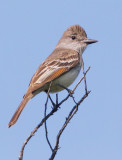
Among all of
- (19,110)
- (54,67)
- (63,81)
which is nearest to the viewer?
(19,110)

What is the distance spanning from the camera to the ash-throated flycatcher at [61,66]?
583 centimetres

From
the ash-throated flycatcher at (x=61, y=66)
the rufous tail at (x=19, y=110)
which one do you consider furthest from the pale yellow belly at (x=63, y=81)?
the rufous tail at (x=19, y=110)

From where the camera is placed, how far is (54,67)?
6590 mm

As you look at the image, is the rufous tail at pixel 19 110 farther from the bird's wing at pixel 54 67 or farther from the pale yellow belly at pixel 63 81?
the pale yellow belly at pixel 63 81

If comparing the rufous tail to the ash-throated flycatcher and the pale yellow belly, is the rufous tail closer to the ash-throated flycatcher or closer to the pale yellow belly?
the ash-throated flycatcher

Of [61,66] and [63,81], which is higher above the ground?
[61,66]

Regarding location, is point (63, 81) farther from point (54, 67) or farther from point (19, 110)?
point (19, 110)

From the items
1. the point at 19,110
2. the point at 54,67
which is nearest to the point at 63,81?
the point at 54,67

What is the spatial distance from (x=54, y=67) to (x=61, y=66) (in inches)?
6.1

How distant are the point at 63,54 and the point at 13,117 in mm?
2723

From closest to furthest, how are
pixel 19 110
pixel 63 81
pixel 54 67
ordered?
pixel 19 110 < pixel 63 81 < pixel 54 67

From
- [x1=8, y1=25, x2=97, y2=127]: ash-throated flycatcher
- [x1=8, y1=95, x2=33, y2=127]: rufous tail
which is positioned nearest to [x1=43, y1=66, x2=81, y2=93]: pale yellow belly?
[x1=8, y1=25, x2=97, y2=127]: ash-throated flycatcher

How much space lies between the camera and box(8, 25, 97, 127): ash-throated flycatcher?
5832mm

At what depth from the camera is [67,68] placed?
6637mm
